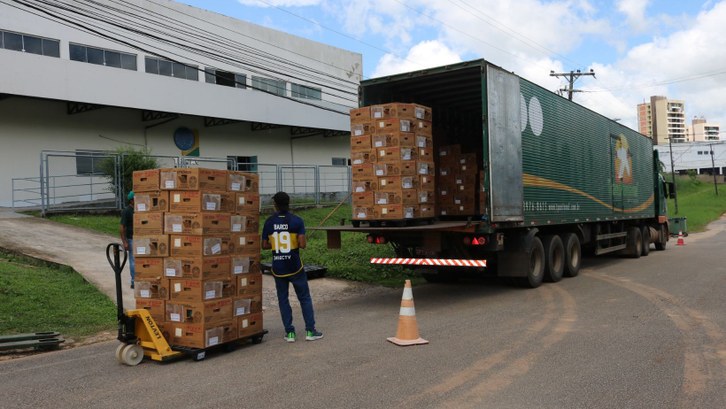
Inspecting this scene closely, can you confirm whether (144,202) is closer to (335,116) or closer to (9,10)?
(9,10)

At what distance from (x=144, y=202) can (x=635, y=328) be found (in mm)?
6198

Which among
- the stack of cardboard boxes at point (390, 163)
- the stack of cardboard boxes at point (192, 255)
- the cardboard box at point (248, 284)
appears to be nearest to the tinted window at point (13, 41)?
the stack of cardboard boxes at point (390, 163)

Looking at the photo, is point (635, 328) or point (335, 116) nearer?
point (635, 328)

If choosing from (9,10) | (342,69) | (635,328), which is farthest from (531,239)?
(342,69)

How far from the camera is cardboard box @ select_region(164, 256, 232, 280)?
252 inches

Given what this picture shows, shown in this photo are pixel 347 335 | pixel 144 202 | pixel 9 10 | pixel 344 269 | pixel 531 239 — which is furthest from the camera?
pixel 9 10

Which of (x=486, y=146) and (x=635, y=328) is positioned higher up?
(x=486, y=146)

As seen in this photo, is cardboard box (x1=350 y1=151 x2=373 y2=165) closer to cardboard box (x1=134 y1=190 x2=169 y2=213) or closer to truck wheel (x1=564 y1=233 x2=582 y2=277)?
cardboard box (x1=134 y1=190 x2=169 y2=213)

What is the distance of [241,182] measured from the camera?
7039 mm

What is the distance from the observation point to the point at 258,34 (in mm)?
32000

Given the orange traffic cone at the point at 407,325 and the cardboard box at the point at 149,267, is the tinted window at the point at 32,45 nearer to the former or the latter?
the cardboard box at the point at 149,267

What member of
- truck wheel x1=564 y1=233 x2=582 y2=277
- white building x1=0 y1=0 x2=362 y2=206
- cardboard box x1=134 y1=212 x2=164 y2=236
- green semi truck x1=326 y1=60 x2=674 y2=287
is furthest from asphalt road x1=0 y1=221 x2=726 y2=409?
white building x1=0 y1=0 x2=362 y2=206

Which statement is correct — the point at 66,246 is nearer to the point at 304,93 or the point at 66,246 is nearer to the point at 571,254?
the point at 571,254

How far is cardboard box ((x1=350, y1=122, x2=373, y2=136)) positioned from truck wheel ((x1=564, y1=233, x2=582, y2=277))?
571cm
